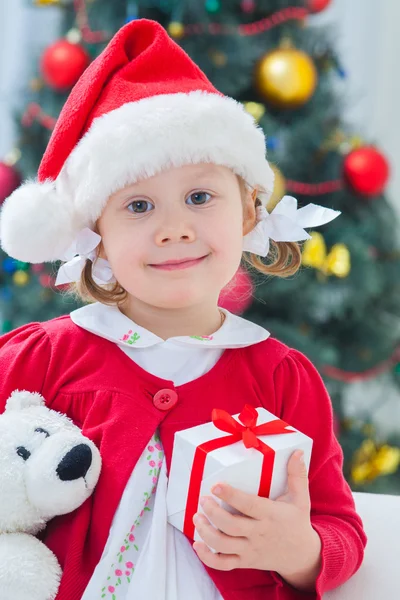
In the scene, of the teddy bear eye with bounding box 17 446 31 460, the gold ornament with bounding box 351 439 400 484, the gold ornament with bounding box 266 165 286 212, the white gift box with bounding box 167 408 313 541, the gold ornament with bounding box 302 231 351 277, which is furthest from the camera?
the gold ornament with bounding box 351 439 400 484

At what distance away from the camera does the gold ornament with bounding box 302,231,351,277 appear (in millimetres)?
1890

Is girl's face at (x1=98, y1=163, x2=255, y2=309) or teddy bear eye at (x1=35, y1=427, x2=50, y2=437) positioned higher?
girl's face at (x1=98, y1=163, x2=255, y2=309)

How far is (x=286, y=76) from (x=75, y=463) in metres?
1.27

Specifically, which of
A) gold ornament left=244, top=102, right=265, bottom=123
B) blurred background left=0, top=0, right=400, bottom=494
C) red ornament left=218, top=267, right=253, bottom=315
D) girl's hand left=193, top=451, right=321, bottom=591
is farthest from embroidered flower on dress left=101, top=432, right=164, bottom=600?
gold ornament left=244, top=102, right=265, bottom=123

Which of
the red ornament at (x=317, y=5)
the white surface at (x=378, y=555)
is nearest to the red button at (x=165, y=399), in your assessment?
the white surface at (x=378, y=555)

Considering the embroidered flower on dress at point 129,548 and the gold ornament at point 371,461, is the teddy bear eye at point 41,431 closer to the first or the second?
the embroidered flower on dress at point 129,548

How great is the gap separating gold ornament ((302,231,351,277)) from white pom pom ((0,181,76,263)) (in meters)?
0.96

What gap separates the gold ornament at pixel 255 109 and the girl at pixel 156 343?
2.40 feet

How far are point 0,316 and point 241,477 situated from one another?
135 centimetres

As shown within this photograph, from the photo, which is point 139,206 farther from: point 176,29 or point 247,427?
point 176,29

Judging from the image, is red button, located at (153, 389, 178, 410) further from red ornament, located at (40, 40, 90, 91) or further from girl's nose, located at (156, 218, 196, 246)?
red ornament, located at (40, 40, 90, 91)

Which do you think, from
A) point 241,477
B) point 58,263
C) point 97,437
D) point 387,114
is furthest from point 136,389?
point 387,114

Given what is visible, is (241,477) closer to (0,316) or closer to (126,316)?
(126,316)

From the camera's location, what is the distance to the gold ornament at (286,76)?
1.85m
